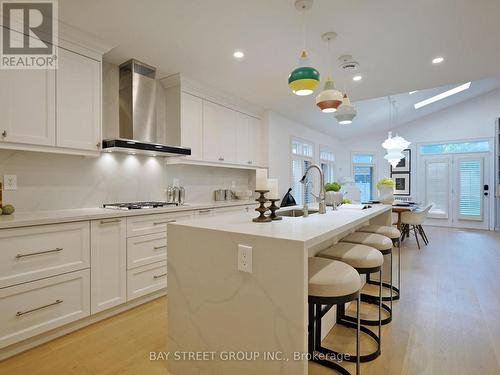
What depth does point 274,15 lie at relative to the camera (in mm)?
2225

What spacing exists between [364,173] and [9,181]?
9147 mm

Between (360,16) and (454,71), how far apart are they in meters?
1.96

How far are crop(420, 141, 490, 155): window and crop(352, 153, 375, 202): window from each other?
5.18ft

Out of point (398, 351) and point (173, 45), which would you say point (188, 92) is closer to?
point (173, 45)

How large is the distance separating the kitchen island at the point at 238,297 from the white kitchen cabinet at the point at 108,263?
3.26 feet

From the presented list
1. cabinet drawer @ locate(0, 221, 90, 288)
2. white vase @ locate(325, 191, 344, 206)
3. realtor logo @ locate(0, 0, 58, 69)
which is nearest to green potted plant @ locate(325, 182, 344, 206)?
white vase @ locate(325, 191, 344, 206)

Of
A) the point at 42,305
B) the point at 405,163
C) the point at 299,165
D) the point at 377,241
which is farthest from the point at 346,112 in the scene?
the point at 405,163

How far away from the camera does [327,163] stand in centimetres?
829

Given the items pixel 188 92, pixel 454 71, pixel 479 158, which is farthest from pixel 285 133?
pixel 479 158

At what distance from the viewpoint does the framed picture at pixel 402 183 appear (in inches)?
327

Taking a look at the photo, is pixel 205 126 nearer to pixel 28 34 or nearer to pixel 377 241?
pixel 28 34

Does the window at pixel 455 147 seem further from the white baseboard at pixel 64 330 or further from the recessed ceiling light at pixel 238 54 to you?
the white baseboard at pixel 64 330

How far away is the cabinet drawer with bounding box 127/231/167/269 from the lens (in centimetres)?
259

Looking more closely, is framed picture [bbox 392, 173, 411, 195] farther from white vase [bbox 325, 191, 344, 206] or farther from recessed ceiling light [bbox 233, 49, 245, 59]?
recessed ceiling light [bbox 233, 49, 245, 59]
